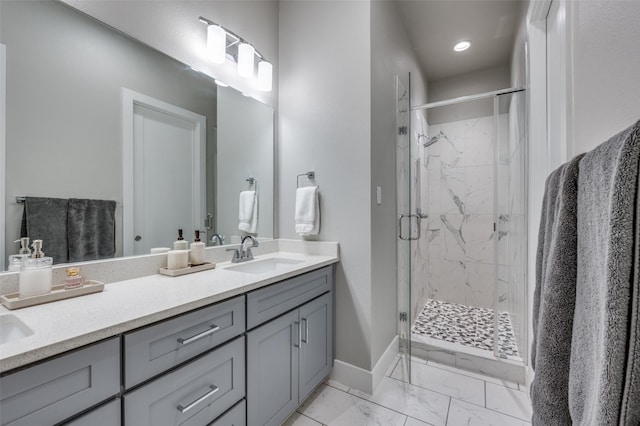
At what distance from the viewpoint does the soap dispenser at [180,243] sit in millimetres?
1449

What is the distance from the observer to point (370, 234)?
5.74 feet

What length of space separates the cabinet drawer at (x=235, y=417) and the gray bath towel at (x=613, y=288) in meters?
1.07

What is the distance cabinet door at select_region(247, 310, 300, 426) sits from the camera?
116 cm

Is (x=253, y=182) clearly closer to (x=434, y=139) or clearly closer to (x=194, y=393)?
(x=194, y=393)

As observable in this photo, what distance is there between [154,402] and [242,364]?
345mm

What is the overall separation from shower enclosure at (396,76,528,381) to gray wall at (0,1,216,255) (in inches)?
67.7

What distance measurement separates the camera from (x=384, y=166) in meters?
1.96

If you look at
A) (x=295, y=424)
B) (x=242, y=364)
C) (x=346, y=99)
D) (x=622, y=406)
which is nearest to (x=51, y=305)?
(x=242, y=364)

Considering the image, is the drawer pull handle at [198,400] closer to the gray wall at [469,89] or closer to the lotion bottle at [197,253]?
the lotion bottle at [197,253]

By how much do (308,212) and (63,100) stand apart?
4.34 feet

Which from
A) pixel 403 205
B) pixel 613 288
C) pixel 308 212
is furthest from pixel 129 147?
pixel 403 205

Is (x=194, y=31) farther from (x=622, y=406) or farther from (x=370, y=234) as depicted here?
(x=622, y=406)

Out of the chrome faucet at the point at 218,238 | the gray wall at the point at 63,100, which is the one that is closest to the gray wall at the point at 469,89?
the chrome faucet at the point at 218,238

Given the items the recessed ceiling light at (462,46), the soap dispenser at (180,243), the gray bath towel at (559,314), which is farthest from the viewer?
the recessed ceiling light at (462,46)
